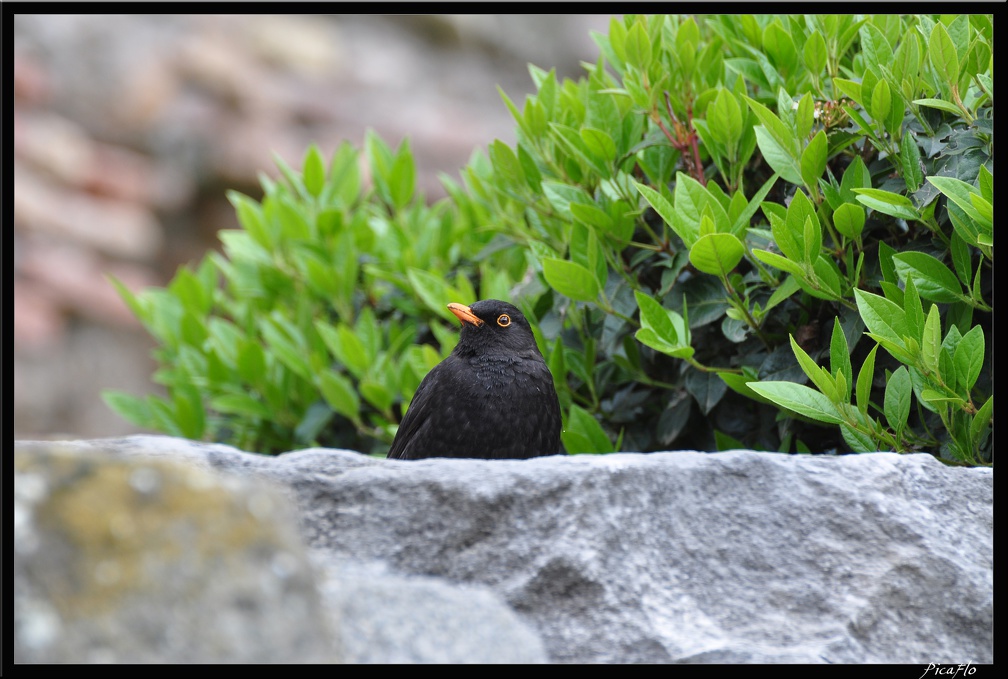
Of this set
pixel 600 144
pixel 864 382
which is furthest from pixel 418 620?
pixel 600 144

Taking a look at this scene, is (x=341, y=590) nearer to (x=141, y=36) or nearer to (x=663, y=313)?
(x=663, y=313)

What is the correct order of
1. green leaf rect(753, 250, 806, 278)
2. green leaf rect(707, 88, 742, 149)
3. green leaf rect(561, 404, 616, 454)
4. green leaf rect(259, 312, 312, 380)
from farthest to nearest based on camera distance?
green leaf rect(259, 312, 312, 380)
green leaf rect(561, 404, 616, 454)
green leaf rect(707, 88, 742, 149)
green leaf rect(753, 250, 806, 278)

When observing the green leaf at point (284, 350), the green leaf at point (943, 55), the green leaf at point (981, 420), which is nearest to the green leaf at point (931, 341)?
the green leaf at point (981, 420)

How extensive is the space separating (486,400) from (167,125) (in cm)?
748

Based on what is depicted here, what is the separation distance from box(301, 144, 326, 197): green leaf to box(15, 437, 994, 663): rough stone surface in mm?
2570

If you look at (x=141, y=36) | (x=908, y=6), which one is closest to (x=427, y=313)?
(x=908, y=6)

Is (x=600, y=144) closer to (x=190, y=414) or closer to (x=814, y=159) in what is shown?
(x=814, y=159)

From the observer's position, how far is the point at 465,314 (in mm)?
3451

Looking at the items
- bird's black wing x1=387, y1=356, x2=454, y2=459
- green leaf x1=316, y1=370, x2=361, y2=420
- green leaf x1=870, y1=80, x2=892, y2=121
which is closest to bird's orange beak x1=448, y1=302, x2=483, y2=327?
bird's black wing x1=387, y1=356, x2=454, y2=459

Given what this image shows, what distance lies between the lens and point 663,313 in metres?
2.81

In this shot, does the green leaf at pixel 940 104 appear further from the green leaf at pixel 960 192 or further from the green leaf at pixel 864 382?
the green leaf at pixel 864 382
